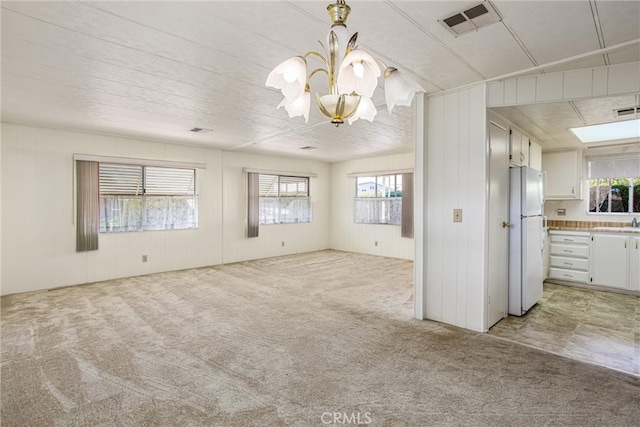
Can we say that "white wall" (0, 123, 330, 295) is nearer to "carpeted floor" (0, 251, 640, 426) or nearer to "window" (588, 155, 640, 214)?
"carpeted floor" (0, 251, 640, 426)

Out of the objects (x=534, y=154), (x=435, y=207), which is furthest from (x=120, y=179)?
(x=534, y=154)

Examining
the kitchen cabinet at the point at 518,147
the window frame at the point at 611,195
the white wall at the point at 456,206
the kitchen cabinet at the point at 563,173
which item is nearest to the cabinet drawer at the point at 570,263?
the kitchen cabinet at the point at 563,173

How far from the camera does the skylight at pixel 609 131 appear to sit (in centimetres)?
400

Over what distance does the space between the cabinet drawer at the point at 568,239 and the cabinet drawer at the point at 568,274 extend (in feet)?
1.40

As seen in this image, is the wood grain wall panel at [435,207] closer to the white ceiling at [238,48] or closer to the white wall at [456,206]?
the white wall at [456,206]

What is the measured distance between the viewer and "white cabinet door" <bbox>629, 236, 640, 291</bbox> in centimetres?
443

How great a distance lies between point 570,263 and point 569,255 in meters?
0.12

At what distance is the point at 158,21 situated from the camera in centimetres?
207

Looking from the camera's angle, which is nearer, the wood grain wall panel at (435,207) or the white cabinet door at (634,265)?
the wood grain wall panel at (435,207)

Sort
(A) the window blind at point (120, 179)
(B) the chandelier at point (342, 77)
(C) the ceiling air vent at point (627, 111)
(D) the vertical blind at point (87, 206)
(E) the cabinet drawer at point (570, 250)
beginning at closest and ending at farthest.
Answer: (B) the chandelier at point (342, 77)
(C) the ceiling air vent at point (627, 111)
(E) the cabinet drawer at point (570, 250)
(D) the vertical blind at point (87, 206)
(A) the window blind at point (120, 179)

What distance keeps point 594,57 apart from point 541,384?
2373 mm

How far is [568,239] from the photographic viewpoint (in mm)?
4977

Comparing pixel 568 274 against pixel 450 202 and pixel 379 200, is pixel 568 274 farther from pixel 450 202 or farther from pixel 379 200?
pixel 379 200

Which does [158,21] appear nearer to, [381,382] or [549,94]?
[381,382]
